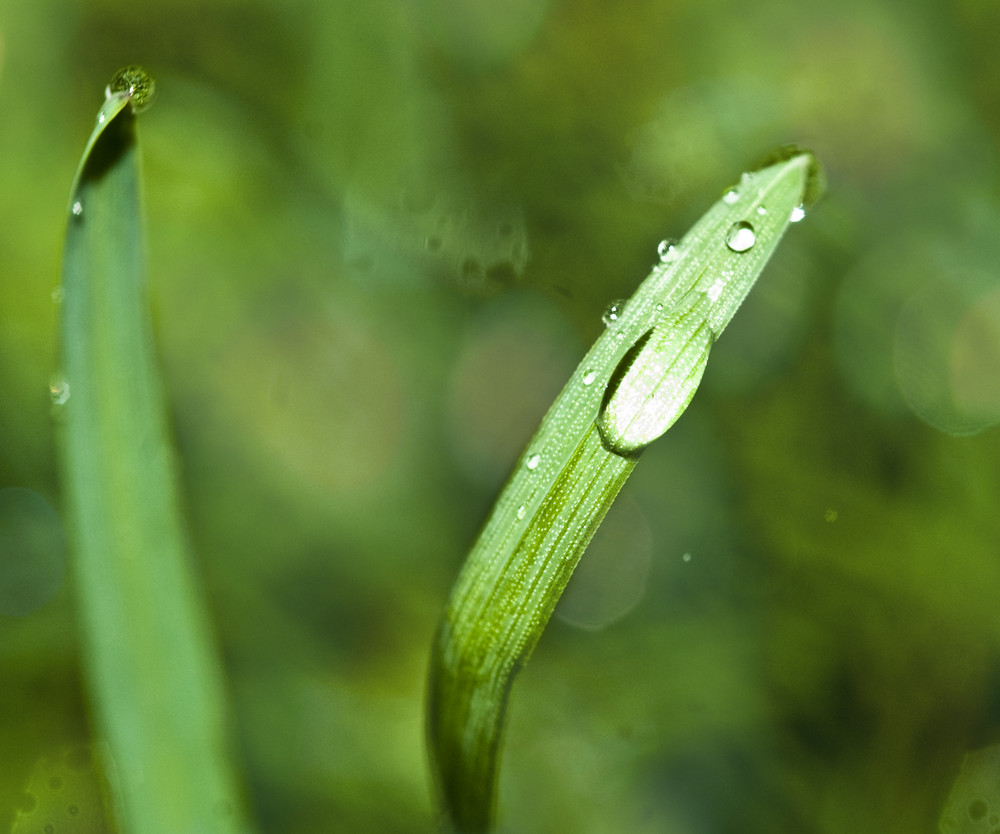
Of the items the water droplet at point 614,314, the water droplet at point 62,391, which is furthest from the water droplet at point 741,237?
the water droplet at point 62,391

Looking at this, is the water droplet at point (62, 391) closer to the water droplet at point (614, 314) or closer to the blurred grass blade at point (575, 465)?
the blurred grass blade at point (575, 465)

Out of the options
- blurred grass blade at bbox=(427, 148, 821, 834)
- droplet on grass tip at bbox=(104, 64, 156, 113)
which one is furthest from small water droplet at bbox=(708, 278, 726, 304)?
droplet on grass tip at bbox=(104, 64, 156, 113)

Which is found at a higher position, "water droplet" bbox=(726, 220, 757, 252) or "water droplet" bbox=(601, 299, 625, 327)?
"water droplet" bbox=(726, 220, 757, 252)

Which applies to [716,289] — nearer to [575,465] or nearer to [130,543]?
[575,465]

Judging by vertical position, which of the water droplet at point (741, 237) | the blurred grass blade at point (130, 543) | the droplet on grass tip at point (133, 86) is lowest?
the blurred grass blade at point (130, 543)

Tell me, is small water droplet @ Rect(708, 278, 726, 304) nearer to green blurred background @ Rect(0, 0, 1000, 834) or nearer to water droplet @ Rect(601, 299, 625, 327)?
water droplet @ Rect(601, 299, 625, 327)

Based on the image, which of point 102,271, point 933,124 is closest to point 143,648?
point 102,271
